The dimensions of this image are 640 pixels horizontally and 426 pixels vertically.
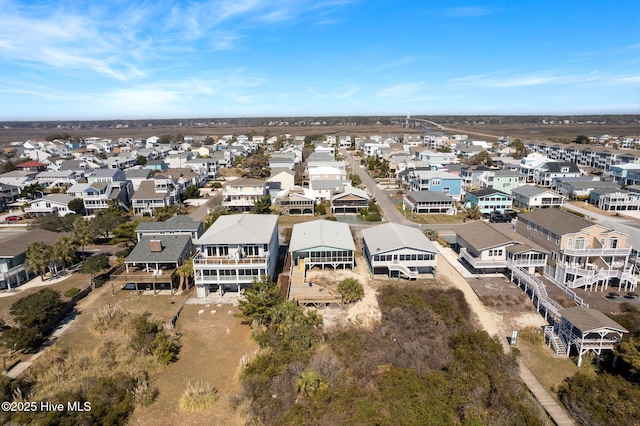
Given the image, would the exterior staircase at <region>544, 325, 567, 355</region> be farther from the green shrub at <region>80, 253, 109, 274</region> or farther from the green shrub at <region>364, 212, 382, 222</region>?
the green shrub at <region>80, 253, 109, 274</region>

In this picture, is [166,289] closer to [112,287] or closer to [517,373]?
[112,287]

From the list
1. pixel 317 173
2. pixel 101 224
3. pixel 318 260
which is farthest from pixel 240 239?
pixel 317 173

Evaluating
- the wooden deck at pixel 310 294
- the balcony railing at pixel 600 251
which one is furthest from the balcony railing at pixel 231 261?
the balcony railing at pixel 600 251

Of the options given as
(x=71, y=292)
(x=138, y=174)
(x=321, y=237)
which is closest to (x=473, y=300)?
(x=321, y=237)

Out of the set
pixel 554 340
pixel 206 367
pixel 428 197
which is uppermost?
pixel 428 197

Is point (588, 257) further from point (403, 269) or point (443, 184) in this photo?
point (443, 184)

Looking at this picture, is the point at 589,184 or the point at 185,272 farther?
the point at 589,184

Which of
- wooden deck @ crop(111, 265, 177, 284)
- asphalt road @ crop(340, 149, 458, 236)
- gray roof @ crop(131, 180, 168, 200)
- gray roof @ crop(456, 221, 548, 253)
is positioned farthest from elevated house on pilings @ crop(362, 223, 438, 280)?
gray roof @ crop(131, 180, 168, 200)
